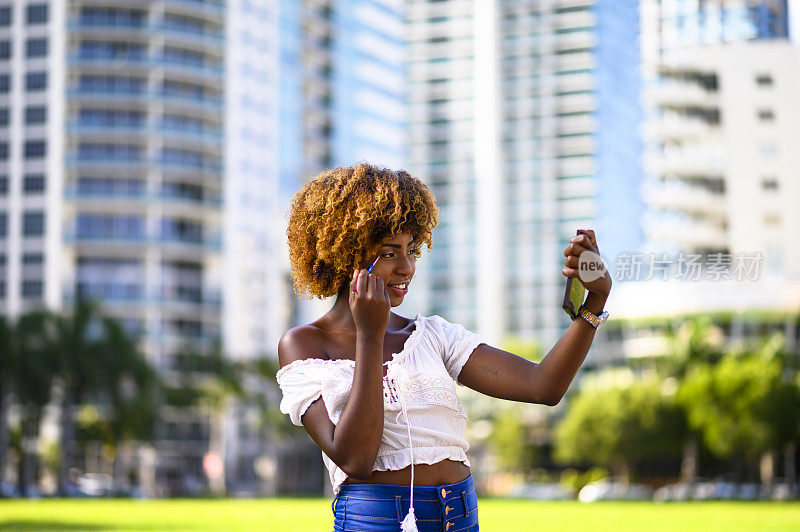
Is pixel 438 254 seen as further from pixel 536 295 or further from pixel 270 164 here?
pixel 270 164

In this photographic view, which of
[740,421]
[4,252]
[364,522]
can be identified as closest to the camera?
A: [364,522]

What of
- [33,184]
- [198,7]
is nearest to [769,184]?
[198,7]

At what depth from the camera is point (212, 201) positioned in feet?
311

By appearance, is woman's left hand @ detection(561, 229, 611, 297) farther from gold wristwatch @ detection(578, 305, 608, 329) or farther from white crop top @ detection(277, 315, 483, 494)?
white crop top @ detection(277, 315, 483, 494)

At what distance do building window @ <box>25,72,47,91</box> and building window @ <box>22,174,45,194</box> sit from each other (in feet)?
22.7

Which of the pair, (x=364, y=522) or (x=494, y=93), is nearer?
(x=364, y=522)

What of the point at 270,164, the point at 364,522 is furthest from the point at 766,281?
the point at 364,522

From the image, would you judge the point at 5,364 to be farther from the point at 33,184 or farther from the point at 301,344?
the point at 301,344

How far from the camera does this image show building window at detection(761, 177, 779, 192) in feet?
333

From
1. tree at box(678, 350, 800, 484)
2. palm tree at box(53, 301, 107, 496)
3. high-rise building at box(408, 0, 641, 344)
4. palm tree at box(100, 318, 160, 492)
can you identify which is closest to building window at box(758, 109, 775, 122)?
high-rise building at box(408, 0, 641, 344)

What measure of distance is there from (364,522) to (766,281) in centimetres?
8382

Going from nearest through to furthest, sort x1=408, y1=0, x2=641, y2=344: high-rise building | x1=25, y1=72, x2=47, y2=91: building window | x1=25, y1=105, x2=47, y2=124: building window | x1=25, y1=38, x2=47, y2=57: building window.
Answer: x1=25, y1=105, x2=47, y2=124: building window → x1=25, y1=72, x2=47, y2=91: building window → x1=25, y1=38, x2=47, y2=57: building window → x1=408, y1=0, x2=641, y2=344: high-rise building

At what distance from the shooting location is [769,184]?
10194 centimetres

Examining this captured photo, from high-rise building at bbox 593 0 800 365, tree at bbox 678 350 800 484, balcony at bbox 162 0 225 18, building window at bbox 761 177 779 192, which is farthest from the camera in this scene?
building window at bbox 761 177 779 192
